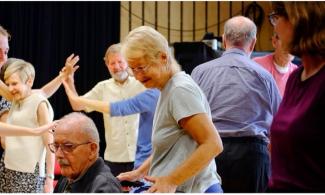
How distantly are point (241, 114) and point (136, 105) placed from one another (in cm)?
65

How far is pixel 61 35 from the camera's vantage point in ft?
19.8

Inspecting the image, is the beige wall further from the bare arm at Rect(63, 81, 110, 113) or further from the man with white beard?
the bare arm at Rect(63, 81, 110, 113)

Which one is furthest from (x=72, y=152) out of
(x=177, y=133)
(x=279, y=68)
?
(x=279, y=68)

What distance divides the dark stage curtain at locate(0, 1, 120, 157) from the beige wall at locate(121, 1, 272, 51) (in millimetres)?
398

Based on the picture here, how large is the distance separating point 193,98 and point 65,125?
20.2 inches

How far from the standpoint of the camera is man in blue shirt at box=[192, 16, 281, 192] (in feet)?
8.79

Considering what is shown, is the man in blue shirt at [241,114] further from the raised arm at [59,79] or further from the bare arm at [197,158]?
the raised arm at [59,79]

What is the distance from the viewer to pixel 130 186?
Result: 216 cm

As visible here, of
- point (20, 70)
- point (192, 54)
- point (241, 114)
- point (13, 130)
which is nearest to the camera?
point (241, 114)

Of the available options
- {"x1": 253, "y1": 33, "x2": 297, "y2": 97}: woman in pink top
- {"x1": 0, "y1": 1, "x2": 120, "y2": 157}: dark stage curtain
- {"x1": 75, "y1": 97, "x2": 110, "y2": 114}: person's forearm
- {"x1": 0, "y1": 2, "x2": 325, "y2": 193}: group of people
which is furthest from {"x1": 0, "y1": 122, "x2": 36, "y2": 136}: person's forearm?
{"x1": 0, "y1": 1, "x2": 120, "y2": 157}: dark stage curtain

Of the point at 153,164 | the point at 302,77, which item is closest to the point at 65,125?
the point at 153,164

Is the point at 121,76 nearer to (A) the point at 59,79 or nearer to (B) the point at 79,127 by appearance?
(A) the point at 59,79

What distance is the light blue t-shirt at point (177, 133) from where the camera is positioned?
1.77 metres

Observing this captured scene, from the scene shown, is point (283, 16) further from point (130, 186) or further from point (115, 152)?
point (115, 152)
